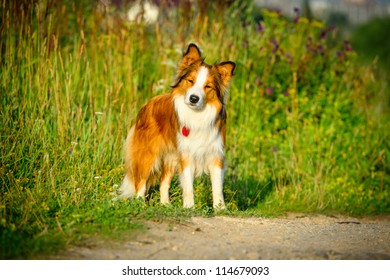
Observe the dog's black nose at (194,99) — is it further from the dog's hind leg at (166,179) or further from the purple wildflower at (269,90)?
the purple wildflower at (269,90)

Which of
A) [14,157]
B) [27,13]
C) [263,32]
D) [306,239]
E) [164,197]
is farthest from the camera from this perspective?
[263,32]

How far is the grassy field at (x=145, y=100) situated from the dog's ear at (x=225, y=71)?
4.30 feet

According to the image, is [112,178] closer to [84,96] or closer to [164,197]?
[164,197]

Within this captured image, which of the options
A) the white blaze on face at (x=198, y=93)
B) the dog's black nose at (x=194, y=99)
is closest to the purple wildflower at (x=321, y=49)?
the white blaze on face at (x=198, y=93)

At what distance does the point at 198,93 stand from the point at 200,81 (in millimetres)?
156

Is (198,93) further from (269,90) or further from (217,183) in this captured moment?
(269,90)

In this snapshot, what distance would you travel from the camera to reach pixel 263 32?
1014cm

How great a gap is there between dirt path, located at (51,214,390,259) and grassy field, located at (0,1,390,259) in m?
0.21

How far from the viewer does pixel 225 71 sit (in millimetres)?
6488

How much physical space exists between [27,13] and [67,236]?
159 inches

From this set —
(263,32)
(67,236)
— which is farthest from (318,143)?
(67,236)

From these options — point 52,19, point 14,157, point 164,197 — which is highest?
point 52,19

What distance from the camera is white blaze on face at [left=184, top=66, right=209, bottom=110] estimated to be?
6.12 meters

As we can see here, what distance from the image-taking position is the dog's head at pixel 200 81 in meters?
6.18
